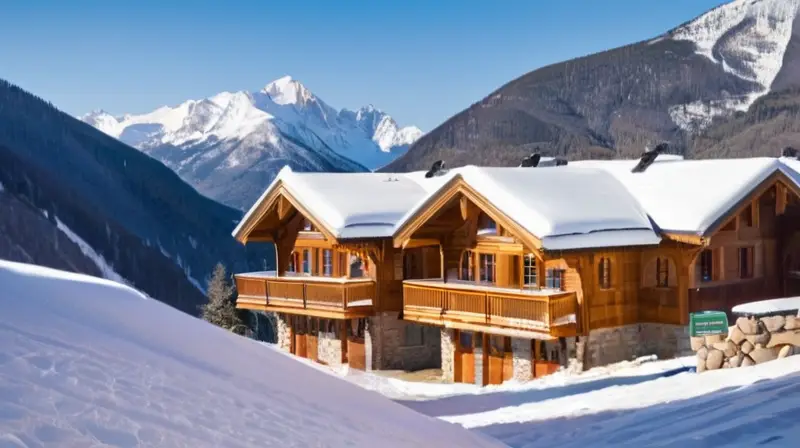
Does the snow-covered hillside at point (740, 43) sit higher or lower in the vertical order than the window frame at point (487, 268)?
higher

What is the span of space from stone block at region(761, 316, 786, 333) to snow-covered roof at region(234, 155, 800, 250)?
443 cm

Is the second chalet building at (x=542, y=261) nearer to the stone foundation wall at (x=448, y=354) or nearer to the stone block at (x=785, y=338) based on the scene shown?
the stone foundation wall at (x=448, y=354)

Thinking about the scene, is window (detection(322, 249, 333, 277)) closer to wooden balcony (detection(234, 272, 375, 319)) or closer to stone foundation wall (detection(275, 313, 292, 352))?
wooden balcony (detection(234, 272, 375, 319))

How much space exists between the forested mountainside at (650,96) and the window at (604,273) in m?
78.3

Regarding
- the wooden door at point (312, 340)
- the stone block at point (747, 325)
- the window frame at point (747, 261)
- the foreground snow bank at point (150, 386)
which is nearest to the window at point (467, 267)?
the wooden door at point (312, 340)

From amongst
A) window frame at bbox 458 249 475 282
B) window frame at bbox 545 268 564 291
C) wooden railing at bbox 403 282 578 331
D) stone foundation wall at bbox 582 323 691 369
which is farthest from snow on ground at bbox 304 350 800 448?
window frame at bbox 458 249 475 282

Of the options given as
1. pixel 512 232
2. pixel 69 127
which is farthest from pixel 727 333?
pixel 69 127

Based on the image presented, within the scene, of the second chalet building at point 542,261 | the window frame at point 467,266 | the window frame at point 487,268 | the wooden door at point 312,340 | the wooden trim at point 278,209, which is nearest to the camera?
the second chalet building at point 542,261

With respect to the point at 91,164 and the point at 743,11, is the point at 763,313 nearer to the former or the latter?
the point at 743,11

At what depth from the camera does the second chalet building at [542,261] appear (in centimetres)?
2134

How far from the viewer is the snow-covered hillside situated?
116 m

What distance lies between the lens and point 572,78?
413 feet

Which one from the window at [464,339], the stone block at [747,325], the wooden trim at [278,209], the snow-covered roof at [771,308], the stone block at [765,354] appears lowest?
the window at [464,339]

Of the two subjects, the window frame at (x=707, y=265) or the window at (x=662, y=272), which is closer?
the window at (x=662, y=272)
